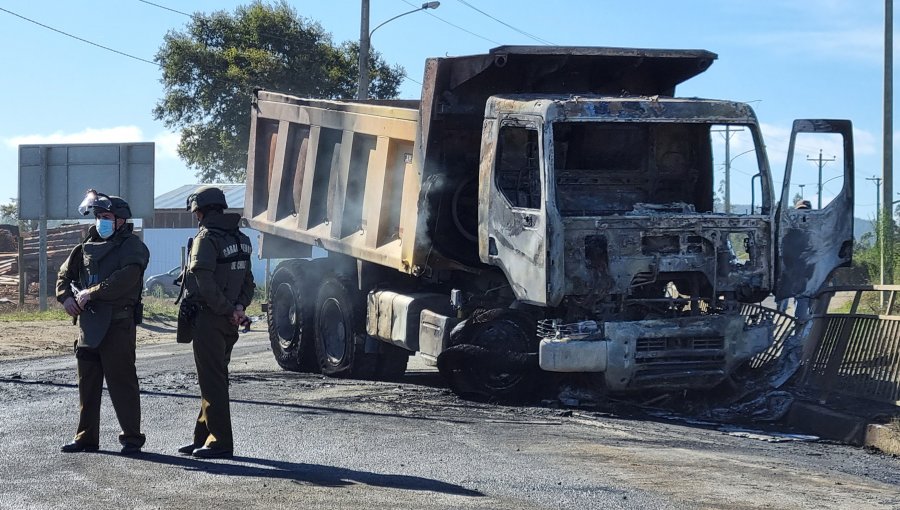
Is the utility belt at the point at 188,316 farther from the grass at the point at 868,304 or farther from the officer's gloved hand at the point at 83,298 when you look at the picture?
the grass at the point at 868,304

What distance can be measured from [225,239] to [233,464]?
1.45 m

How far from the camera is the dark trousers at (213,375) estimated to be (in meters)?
8.12

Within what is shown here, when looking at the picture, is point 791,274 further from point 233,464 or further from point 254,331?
point 254,331

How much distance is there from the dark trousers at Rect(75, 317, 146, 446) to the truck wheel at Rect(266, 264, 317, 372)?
20.8 ft

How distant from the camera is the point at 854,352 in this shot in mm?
10961

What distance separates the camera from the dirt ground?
17438 millimetres

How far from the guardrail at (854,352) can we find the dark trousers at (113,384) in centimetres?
571

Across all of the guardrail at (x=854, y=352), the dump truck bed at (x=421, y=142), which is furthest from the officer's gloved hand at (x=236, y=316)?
the guardrail at (x=854, y=352)

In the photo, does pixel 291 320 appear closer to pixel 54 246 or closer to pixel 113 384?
pixel 113 384

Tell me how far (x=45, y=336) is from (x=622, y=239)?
12.2m

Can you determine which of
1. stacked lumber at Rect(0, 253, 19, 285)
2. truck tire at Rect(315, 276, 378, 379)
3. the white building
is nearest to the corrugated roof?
the white building

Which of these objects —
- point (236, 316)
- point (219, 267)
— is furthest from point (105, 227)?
point (236, 316)

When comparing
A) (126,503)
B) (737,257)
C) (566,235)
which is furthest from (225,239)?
(737,257)

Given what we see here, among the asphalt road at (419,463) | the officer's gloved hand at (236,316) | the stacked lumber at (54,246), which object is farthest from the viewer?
the stacked lumber at (54,246)
